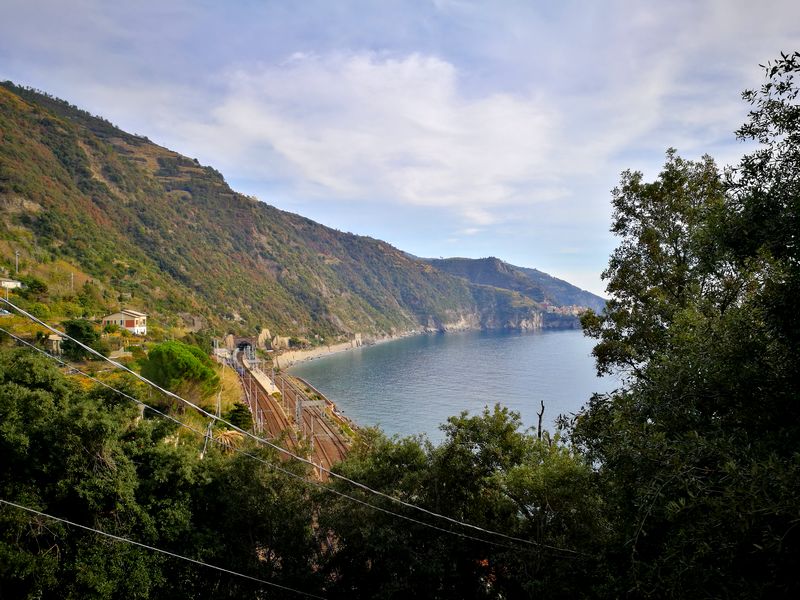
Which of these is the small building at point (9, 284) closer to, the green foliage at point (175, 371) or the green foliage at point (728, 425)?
the green foliage at point (175, 371)

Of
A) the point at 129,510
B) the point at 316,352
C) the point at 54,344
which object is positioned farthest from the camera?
the point at 316,352

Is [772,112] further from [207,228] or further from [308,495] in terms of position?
[207,228]

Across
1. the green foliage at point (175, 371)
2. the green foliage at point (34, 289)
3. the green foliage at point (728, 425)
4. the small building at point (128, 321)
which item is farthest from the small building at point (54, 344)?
the green foliage at point (728, 425)

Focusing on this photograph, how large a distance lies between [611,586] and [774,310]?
167 inches

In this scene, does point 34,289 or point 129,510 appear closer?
point 129,510

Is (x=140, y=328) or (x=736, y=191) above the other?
(x=736, y=191)

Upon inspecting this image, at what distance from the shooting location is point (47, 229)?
68.2 metres

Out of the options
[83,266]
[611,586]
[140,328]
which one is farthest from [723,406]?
[83,266]

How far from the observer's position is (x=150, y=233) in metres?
110

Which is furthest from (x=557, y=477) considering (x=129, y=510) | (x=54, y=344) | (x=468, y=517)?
(x=54, y=344)

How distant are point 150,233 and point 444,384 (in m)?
82.4

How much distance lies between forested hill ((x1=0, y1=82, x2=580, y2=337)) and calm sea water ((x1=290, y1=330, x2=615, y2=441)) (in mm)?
28056

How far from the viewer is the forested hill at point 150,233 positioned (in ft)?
226

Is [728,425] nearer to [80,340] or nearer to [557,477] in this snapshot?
[557,477]
